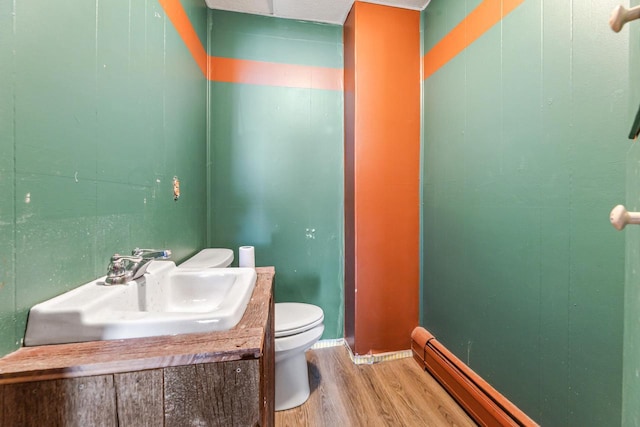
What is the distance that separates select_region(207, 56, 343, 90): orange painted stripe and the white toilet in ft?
3.94

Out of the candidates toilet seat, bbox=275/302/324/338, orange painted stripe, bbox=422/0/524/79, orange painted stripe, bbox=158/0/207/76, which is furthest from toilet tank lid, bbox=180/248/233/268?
orange painted stripe, bbox=422/0/524/79

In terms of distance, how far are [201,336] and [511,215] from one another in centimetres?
123

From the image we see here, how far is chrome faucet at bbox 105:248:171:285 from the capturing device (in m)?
0.66

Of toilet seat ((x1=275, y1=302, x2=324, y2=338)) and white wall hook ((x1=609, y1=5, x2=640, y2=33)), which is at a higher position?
white wall hook ((x1=609, y1=5, x2=640, y2=33))

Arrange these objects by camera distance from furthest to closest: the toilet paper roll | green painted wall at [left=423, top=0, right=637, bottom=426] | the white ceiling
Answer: the white ceiling → the toilet paper roll → green painted wall at [left=423, top=0, right=637, bottom=426]

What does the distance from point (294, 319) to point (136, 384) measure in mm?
952

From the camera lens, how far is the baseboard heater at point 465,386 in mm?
1052

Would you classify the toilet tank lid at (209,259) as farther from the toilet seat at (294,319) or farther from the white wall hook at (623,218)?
the white wall hook at (623,218)

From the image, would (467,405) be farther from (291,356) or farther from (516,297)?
(291,356)

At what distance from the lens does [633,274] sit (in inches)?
18.3

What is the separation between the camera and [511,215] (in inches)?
42.6

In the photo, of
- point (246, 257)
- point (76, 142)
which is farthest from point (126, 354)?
point (246, 257)

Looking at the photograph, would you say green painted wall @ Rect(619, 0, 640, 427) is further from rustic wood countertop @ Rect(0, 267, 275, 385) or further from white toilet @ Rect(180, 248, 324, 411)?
white toilet @ Rect(180, 248, 324, 411)

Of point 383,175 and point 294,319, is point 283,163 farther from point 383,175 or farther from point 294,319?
point 294,319
